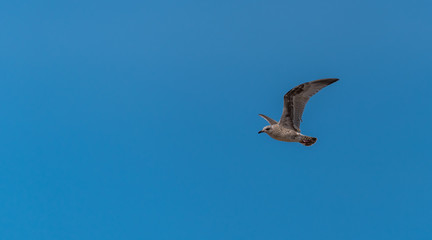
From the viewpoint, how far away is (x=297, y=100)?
64.2 ft

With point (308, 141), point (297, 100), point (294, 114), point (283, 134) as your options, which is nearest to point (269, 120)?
point (283, 134)

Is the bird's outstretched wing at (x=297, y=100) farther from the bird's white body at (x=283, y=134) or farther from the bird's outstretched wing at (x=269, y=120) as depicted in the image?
the bird's outstretched wing at (x=269, y=120)

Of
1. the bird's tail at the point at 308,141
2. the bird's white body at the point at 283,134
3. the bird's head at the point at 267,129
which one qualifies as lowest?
the bird's tail at the point at 308,141

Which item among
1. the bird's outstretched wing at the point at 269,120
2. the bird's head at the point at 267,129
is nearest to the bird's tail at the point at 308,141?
the bird's head at the point at 267,129

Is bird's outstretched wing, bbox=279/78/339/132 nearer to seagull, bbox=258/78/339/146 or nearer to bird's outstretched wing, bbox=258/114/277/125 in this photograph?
seagull, bbox=258/78/339/146

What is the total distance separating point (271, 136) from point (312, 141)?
181 cm

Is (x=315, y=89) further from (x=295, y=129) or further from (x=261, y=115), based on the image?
(x=261, y=115)

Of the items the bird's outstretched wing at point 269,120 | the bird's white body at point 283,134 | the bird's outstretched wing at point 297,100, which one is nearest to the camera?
the bird's outstretched wing at point 297,100

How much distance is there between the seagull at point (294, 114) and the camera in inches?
760

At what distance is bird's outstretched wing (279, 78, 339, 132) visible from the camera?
1927 cm

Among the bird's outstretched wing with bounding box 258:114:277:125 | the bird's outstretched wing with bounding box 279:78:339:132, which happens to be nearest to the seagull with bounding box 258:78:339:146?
the bird's outstretched wing with bounding box 279:78:339:132

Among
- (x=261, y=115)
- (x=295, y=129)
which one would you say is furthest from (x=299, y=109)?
(x=261, y=115)

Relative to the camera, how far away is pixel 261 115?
22.2 meters

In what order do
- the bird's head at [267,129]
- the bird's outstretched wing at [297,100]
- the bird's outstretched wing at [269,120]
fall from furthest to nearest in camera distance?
1. the bird's outstretched wing at [269,120]
2. the bird's head at [267,129]
3. the bird's outstretched wing at [297,100]
